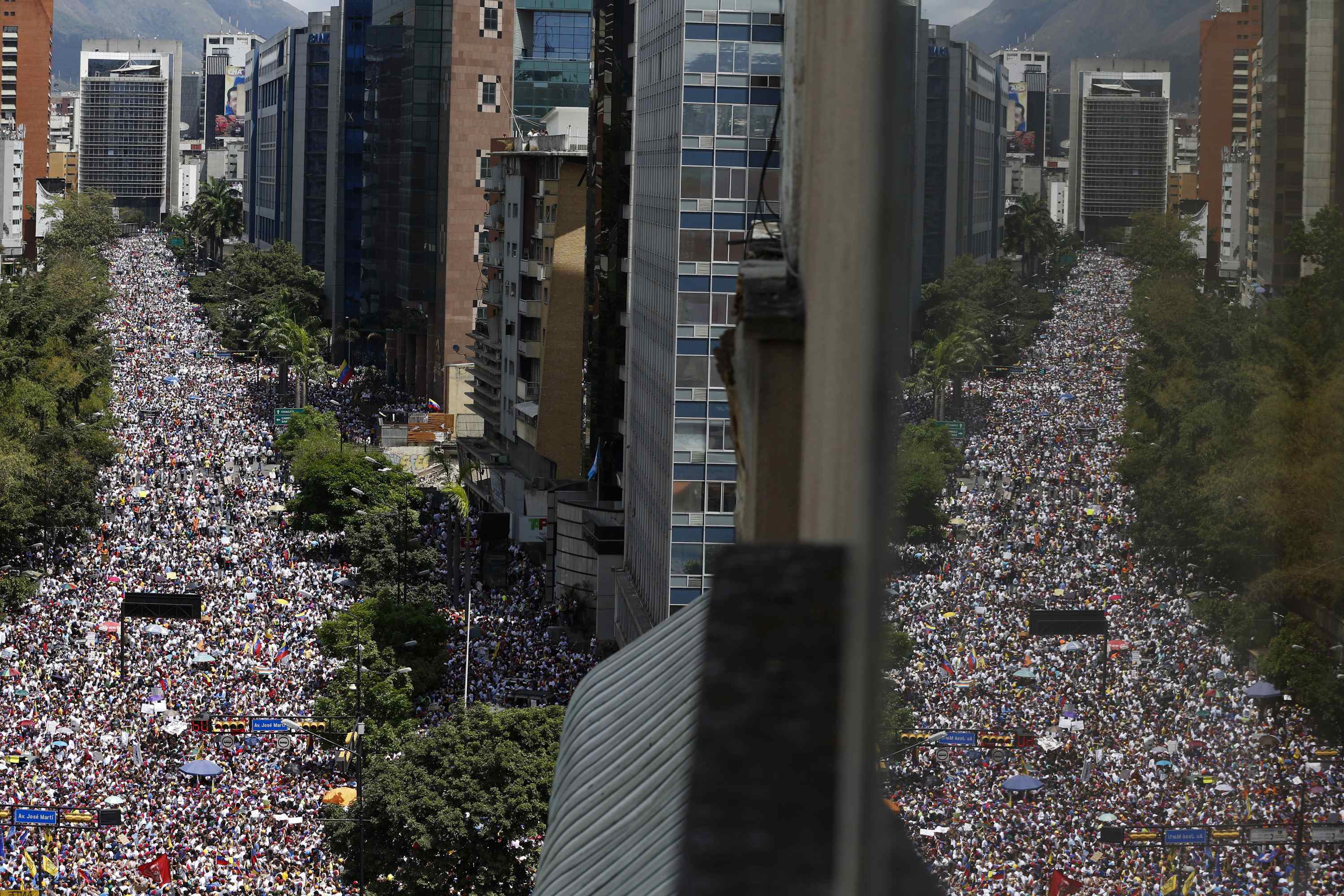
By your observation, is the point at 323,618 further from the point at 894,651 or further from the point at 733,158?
the point at 894,651

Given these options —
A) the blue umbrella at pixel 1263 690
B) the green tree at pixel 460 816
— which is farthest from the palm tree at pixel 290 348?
the blue umbrella at pixel 1263 690

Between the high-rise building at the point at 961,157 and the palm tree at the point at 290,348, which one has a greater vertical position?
the high-rise building at the point at 961,157

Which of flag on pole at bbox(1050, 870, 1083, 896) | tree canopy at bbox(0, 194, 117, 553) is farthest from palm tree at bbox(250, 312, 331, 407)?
flag on pole at bbox(1050, 870, 1083, 896)

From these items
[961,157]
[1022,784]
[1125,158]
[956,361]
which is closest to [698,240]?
[961,157]

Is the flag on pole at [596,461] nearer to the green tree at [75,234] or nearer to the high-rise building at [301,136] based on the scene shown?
the high-rise building at [301,136]

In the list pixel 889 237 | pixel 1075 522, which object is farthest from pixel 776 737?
pixel 1075 522

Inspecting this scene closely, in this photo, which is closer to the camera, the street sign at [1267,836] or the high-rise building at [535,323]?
the street sign at [1267,836]
